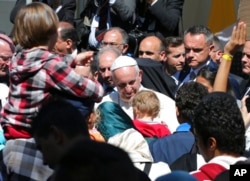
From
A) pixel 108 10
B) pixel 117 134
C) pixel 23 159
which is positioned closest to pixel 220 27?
pixel 108 10

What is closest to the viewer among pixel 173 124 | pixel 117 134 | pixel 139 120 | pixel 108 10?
pixel 117 134

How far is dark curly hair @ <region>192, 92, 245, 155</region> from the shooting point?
3781 millimetres

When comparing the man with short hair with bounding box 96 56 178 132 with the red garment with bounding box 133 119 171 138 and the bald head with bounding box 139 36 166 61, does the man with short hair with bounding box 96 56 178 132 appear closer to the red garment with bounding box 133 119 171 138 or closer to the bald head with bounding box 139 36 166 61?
the red garment with bounding box 133 119 171 138

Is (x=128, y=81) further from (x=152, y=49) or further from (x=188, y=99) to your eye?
(x=152, y=49)

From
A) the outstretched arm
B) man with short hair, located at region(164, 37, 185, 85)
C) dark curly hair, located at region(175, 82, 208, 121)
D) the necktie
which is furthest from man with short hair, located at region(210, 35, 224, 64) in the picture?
dark curly hair, located at region(175, 82, 208, 121)

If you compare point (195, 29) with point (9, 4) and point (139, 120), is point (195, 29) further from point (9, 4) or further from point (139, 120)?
point (9, 4)

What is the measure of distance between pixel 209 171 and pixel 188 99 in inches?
50.6

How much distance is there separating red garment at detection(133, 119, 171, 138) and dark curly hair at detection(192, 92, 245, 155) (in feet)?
4.66

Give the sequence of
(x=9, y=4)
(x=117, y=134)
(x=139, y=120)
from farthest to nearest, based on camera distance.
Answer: (x=9, y=4) → (x=139, y=120) → (x=117, y=134)

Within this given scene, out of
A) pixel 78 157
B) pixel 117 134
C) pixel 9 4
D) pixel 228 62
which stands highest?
pixel 78 157

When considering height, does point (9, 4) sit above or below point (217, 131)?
below

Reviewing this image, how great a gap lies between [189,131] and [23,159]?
4.20ft

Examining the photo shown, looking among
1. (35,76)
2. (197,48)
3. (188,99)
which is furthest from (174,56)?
(35,76)

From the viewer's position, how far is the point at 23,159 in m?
4.05
